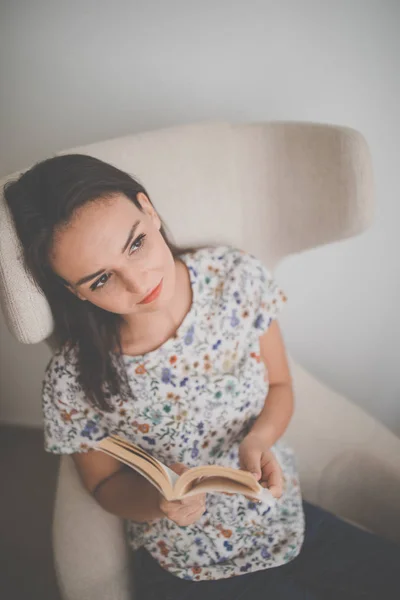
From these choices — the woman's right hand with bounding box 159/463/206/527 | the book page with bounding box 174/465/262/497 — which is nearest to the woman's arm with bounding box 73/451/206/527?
the woman's right hand with bounding box 159/463/206/527

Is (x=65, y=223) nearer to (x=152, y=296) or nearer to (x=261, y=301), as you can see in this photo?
(x=152, y=296)

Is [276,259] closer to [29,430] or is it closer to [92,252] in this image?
[92,252]

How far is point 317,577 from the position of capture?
853mm

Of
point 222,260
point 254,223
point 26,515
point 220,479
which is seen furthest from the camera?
point 26,515

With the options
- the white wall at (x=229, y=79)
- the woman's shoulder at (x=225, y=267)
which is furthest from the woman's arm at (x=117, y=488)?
the white wall at (x=229, y=79)

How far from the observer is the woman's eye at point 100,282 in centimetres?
72

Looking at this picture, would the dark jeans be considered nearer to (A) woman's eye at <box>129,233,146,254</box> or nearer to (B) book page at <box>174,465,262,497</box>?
(B) book page at <box>174,465,262,497</box>

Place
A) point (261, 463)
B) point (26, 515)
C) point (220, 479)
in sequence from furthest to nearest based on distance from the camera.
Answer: point (26, 515) → point (261, 463) → point (220, 479)

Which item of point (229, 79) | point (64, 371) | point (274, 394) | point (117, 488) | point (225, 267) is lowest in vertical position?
point (117, 488)

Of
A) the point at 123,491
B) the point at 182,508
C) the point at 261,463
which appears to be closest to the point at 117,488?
the point at 123,491

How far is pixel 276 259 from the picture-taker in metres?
1.07

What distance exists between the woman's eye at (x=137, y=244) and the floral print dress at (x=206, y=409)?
0.18 metres

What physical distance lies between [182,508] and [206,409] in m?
0.18

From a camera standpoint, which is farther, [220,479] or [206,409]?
[206,409]
